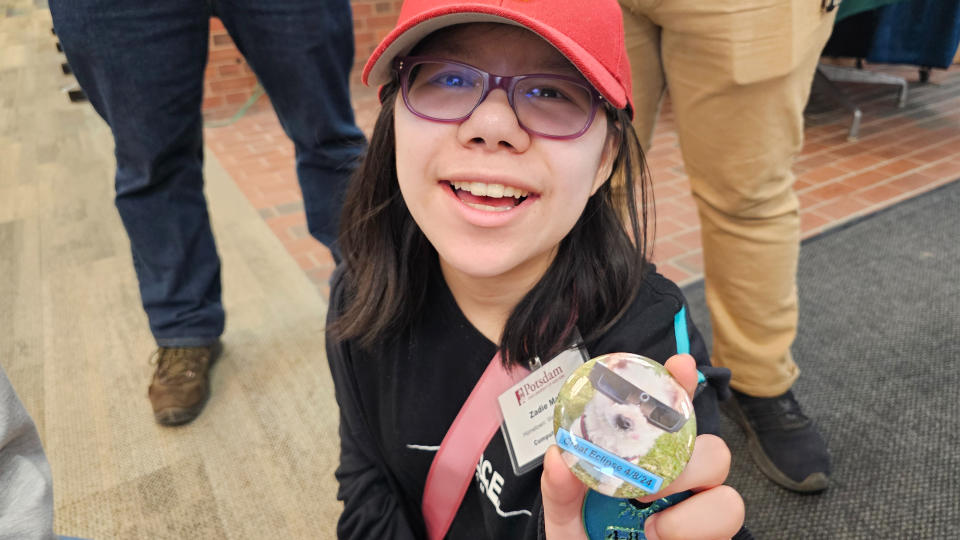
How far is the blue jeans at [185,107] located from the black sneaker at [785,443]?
123 cm

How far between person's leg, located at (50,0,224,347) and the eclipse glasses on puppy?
1.33 metres

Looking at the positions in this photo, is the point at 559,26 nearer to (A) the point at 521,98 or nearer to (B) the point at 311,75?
(A) the point at 521,98

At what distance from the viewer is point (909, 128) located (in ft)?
11.3

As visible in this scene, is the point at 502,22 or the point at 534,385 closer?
the point at 502,22

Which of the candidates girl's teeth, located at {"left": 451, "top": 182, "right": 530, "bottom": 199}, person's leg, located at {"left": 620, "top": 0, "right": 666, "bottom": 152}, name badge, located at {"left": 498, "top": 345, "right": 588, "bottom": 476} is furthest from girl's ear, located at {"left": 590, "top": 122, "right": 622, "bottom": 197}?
person's leg, located at {"left": 620, "top": 0, "right": 666, "bottom": 152}

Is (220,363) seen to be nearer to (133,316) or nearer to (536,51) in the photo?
(133,316)

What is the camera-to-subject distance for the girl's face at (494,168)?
74 centimetres

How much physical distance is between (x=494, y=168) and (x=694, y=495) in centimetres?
41

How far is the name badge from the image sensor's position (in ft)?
2.75

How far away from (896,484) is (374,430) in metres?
1.20

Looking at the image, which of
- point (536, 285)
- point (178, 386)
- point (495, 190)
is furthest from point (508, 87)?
point (178, 386)

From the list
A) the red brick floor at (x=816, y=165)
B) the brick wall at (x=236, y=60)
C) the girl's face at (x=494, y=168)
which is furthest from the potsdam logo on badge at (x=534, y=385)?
the brick wall at (x=236, y=60)

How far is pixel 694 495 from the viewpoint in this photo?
59cm

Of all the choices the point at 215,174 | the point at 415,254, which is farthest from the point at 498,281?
the point at 215,174
